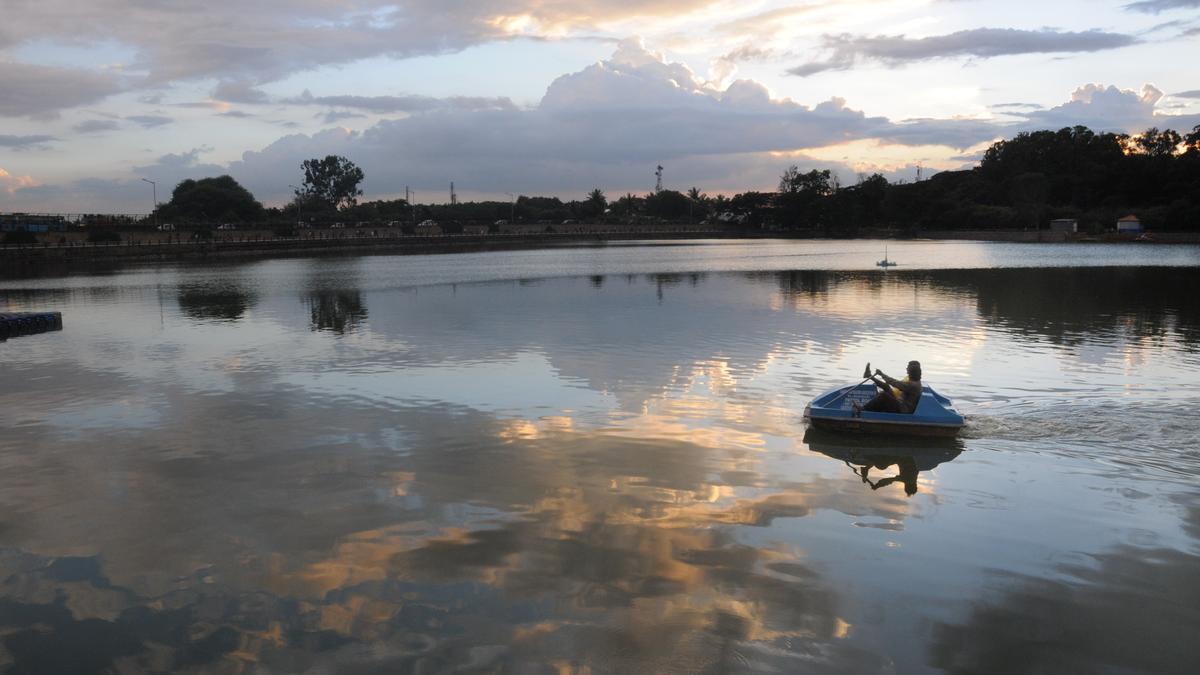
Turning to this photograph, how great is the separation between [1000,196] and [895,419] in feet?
566

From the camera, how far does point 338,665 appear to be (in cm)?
783

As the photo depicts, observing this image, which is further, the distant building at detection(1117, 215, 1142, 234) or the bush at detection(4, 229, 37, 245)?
the distant building at detection(1117, 215, 1142, 234)

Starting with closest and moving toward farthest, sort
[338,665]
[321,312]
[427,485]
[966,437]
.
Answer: [338,665], [427,485], [966,437], [321,312]

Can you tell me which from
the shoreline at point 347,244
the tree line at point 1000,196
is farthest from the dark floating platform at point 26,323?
the tree line at point 1000,196

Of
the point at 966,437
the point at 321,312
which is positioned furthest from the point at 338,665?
the point at 321,312

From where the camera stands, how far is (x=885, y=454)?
1412cm

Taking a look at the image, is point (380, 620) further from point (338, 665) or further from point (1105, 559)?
point (1105, 559)

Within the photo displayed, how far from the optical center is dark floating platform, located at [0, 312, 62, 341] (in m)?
30.3

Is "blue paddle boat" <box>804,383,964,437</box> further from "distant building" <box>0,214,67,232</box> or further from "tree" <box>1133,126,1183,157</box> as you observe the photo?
"tree" <box>1133,126,1183,157</box>

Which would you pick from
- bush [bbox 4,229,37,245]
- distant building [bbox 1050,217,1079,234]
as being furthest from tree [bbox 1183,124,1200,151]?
bush [bbox 4,229,37,245]

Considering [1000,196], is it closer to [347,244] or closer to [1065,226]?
[1065,226]

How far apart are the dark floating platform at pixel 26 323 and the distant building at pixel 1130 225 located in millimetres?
137365

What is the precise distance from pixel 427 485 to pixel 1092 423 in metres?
12.1

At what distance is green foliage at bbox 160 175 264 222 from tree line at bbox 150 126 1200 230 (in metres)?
0.18
